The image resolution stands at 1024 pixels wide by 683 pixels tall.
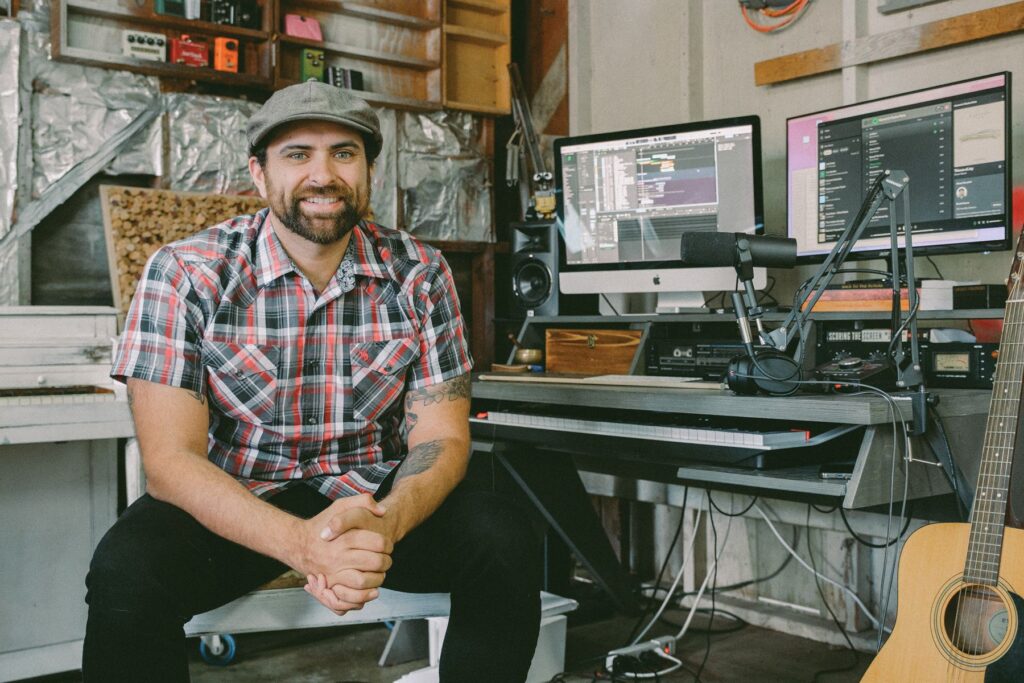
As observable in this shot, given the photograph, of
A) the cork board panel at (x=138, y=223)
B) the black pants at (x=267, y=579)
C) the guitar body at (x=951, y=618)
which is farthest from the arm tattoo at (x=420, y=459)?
the cork board panel at (x=138, y=223)

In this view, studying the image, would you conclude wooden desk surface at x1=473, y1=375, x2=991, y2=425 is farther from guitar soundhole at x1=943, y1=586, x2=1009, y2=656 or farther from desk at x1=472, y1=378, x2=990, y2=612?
guitar soundhole at x1=943, y1=586, x2=1009, y2=656

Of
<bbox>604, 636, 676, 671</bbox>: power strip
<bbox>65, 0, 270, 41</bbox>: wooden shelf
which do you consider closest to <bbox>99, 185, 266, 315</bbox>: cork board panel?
<bbox>65, 0, 270, 41</bbox>: wooden shelf

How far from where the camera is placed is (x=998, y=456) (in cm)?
164

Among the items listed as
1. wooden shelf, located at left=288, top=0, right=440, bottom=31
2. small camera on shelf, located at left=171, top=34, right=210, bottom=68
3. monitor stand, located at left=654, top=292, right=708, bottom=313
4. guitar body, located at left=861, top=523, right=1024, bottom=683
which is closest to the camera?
guitar body, located at left=861, top=523, right=1024, bottom=683

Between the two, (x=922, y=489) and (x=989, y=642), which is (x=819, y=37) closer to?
(x=922, y=489)

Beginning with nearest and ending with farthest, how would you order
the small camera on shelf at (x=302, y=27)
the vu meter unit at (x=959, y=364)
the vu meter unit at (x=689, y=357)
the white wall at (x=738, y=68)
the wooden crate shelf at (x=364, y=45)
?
the vu meter unit at (x=959, y=364), the vu meter unit at (x=689, y=357), the white wall at (x=738, y=68), the wooden crate shelf at (x=364, y=45), the small camera on shelf at (x=302, y=27)

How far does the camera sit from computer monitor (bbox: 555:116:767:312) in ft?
8.16

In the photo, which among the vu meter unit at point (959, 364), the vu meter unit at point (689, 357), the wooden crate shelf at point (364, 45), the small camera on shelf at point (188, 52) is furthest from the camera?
the small camera on shelf at point (188, 52)

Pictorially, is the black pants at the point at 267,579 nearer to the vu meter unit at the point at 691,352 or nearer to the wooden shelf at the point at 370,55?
the vu meter unit at the point at 691,352

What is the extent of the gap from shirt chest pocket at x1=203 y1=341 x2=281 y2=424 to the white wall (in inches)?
67.4

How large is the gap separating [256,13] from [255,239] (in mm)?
1639

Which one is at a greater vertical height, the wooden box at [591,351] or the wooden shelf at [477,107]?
the wooden shelf at [477,107]

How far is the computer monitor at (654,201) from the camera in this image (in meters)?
2.49

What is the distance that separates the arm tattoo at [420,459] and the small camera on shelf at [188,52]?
5.90ft
